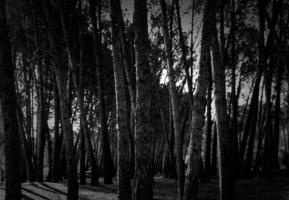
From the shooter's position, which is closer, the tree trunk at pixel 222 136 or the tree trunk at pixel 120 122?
the tree trunk at pixel 120 122

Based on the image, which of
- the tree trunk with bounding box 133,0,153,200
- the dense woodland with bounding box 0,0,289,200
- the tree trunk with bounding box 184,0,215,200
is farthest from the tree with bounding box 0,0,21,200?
the tree trunk with bounding box 184,0,215,200

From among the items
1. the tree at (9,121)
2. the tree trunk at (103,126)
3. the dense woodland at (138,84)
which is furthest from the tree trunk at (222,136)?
the tree trunk at (103,126)

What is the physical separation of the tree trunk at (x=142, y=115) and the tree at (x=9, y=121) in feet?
9.64

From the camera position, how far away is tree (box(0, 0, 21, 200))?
6.72 meters

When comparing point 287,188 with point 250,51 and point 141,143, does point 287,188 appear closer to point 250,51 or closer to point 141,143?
point 141,143

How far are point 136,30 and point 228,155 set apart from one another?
3.96 meters

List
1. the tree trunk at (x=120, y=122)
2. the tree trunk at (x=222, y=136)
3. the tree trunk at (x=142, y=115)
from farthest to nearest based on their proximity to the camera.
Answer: the tree trunk at (x=222, y=136)
the tree trunk at (x=120, y=122)
the tree trunk at (x=142, y=115)

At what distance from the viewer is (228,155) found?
7.59 meters

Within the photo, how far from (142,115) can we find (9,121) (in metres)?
3.22

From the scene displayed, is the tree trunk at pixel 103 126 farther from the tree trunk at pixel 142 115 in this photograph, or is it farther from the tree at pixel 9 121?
the tree trunk at pixel 142 115

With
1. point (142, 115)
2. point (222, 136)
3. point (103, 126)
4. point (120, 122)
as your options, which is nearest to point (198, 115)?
point (142, 115)

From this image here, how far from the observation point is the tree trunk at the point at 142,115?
231 inches

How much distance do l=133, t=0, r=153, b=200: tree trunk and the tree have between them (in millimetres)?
2938

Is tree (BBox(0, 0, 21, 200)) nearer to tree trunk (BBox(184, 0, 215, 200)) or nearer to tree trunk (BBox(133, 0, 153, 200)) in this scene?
tree trunk (BBox(133, 0, 153, 200))
